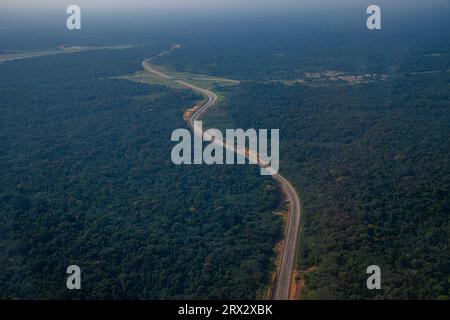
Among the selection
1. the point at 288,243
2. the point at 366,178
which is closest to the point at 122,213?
the point at 288,243

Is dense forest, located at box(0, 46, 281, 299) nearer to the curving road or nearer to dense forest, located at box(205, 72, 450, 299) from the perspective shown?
the curving road

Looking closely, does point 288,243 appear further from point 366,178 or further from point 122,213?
point 122,213

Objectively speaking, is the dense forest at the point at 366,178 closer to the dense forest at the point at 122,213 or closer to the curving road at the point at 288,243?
the curving road at the point at 288,243

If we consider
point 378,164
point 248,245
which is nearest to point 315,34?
point 378,164

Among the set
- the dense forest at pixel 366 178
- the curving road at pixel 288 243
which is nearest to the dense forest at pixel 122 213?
the curving road at pixel 288 243

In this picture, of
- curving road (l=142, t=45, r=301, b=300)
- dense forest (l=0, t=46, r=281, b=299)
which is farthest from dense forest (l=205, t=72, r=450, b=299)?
dense forest (l=0, t=46, r=281, b=299)
